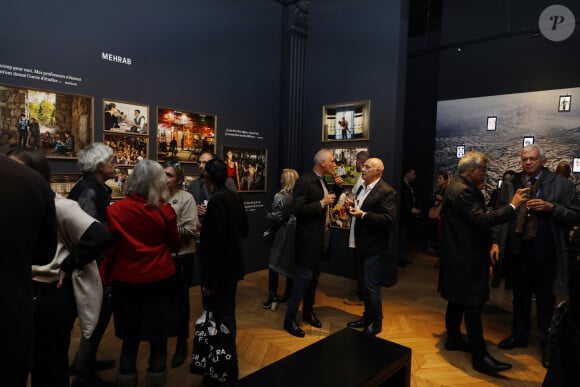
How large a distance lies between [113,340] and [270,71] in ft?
16.5

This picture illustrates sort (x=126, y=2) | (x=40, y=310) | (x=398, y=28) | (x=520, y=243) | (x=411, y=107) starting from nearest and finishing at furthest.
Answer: (x=40, y=310)
(x=520, y=243)
(x=126, y=2)
(x=398, y=28)
(x=411, y=107)

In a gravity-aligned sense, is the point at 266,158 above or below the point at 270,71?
below

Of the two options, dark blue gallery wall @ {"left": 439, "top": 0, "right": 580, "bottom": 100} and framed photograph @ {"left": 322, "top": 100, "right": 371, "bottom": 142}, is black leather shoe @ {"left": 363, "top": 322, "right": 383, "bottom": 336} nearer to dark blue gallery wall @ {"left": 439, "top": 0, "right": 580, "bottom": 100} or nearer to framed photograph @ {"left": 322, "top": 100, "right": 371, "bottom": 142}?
framed photograph @ {"left": 322, "top": 100, "right": 371, "bottom": 142}

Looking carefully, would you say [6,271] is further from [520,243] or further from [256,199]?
[256,199]

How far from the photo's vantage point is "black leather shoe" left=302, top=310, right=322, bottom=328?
421cm

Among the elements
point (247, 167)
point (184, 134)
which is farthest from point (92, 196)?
point (247, 167)

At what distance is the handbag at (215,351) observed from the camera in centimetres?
274

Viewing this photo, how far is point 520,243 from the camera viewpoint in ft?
11.7

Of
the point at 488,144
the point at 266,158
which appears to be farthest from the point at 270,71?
the point at 488,144

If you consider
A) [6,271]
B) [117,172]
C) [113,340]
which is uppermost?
[117,172]

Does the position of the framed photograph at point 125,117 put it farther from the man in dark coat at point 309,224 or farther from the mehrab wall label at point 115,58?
the man in dark coat at point 309,224

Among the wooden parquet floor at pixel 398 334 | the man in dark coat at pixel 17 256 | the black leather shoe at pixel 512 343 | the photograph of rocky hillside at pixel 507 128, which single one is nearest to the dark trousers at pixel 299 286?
the wooden parquet floor at pixel 398 334

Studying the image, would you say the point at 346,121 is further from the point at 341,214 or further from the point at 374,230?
the point at 374,230

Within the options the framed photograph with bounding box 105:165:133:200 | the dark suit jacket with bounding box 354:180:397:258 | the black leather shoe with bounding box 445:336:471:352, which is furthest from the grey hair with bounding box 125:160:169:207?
the black leather shoe with bounding box 445:336:471:352
